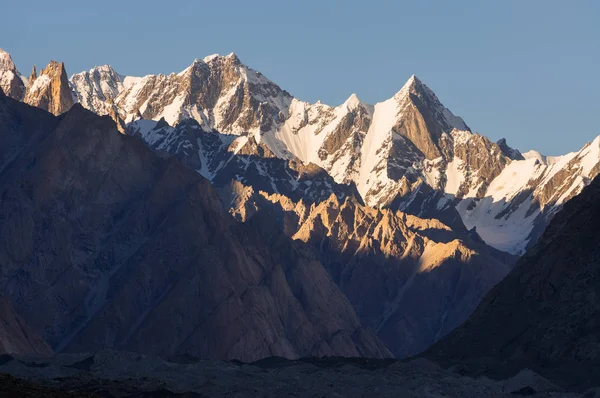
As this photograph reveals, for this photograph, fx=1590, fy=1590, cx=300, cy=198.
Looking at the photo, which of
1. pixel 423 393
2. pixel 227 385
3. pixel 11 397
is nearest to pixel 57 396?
pixel 11 397

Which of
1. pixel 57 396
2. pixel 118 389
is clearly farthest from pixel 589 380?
pixel 57 396

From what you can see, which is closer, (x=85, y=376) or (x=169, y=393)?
(x=169, y=393)

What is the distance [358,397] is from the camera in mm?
187750

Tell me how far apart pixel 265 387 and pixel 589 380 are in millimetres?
41655

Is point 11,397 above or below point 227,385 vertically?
below

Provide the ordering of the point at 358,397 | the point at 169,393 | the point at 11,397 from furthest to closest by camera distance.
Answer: the point at 358,397 < the point at 169,393 < the point at 11,397

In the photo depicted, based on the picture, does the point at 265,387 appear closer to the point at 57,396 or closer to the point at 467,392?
the point at 467,392

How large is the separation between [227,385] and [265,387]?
4.53 metres

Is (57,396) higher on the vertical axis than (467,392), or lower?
lower

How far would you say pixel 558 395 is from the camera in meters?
189

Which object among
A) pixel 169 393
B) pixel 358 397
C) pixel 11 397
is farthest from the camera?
pixel 358 397

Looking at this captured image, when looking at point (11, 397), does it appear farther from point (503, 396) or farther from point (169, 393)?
point (503, 396)

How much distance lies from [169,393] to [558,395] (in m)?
47.3

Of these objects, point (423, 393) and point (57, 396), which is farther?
point (423, 393)
